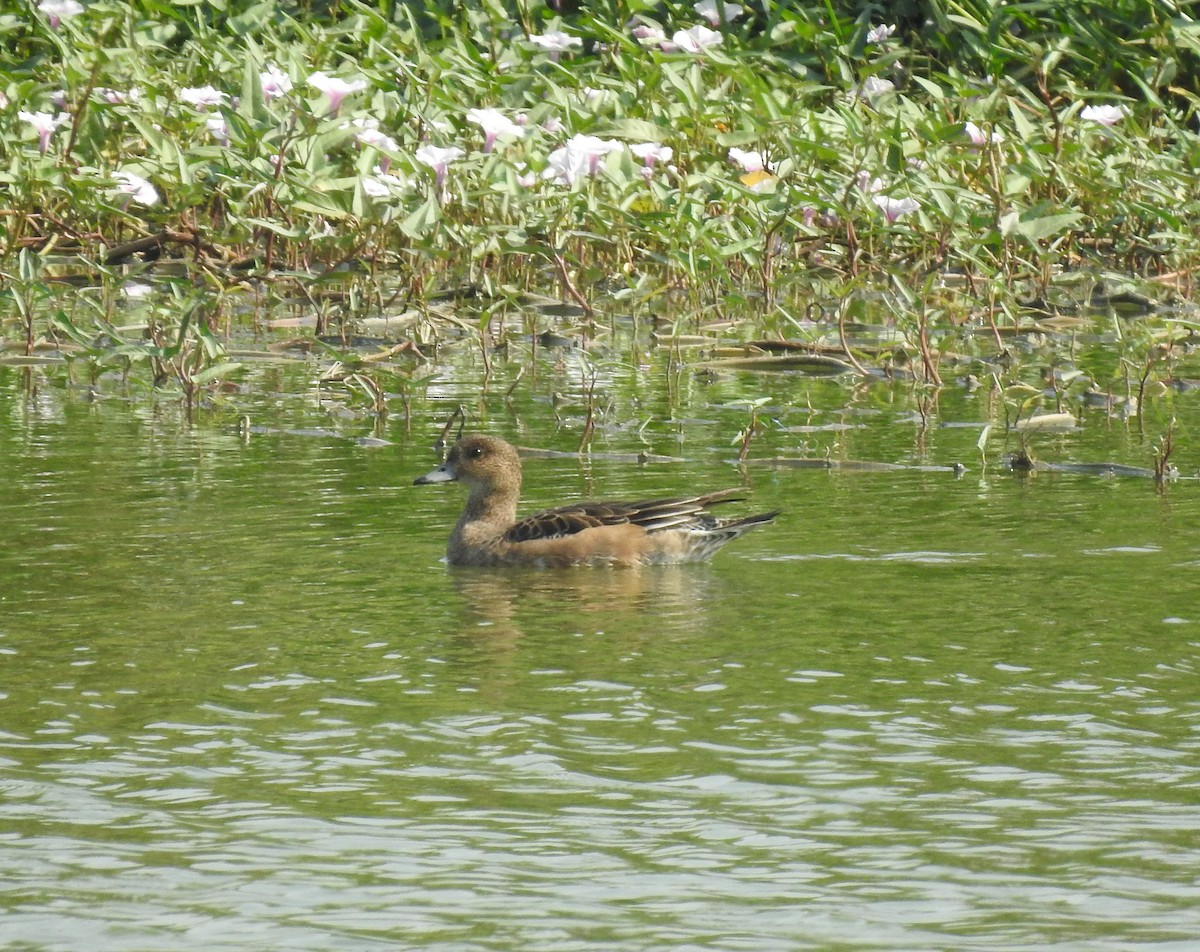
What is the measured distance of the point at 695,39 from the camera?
15.8m

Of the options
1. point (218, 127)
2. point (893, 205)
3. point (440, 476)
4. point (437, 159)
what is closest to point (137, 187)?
point (218, 127)

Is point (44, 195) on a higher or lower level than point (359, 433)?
higher

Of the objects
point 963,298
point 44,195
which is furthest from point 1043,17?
point 44,195

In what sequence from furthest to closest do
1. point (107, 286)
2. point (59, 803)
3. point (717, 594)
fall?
point (107, 286) → point (717, 594) → point (59, 803)

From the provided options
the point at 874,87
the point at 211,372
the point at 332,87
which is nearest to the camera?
the point at 211,372

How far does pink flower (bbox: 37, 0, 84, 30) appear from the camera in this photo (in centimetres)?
1587

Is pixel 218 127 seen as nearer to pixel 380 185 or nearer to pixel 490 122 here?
pixel 380 185

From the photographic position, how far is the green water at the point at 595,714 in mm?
4574

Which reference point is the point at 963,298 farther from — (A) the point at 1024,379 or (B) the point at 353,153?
(B) the point at 353,153

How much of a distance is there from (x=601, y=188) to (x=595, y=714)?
8646mm

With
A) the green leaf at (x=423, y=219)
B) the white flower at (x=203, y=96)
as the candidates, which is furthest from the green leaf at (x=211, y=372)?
the white flower at (x=203, y=96)

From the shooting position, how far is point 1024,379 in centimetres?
1191

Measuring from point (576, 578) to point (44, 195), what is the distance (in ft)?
24.8

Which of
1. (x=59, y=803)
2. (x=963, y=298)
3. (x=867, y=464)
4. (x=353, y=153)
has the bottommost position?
(x=59, y=803)
